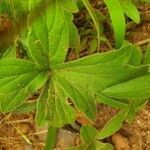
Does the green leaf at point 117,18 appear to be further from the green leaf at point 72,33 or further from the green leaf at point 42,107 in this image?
the green leaf at point 42,107

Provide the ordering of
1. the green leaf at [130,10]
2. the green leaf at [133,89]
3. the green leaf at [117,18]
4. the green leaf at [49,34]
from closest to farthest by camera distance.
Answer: the green leaf at [49,34] < the green leaf at [133,89] < the green leaf at [117,18] < the green leaf at [130,10]

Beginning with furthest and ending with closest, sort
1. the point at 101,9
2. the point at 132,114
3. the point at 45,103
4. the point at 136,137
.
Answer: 1. the point at 101,9
2. the point at 136,137
3. the point at 132,114
4. the point at 45,103

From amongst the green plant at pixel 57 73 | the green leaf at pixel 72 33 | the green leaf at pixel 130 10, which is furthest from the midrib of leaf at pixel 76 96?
the green leaf at pixel 130 10

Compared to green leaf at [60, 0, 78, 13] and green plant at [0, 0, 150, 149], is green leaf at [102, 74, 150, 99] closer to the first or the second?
green plant at [0, 0, 150, 149]

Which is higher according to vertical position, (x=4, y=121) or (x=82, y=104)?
(x=82, y=104)

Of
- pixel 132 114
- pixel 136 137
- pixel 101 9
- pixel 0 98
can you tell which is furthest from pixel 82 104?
pixel 101 9

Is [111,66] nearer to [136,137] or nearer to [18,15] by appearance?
[18,15]

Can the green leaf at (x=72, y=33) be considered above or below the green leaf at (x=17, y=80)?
above
